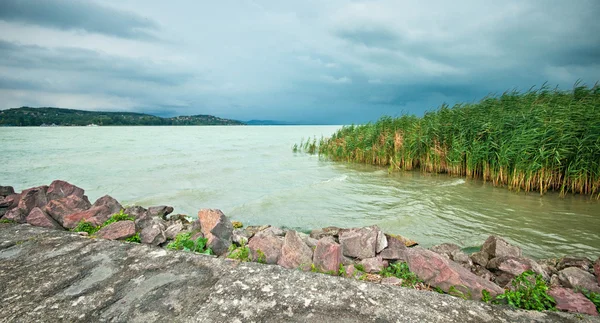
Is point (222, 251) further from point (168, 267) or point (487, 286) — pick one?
point (487, 286)

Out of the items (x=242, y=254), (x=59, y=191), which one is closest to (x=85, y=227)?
(x=59, y=191)

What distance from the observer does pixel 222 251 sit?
413cm

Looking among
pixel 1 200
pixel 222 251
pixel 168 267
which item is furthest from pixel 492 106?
pixel 1 200

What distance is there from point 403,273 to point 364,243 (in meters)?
0.78

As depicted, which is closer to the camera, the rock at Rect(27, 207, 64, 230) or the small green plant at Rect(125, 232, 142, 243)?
the small green plant at Rect(125, 232, 142, 243)

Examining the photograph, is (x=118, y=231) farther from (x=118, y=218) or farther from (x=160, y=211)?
(x=160, y=211)

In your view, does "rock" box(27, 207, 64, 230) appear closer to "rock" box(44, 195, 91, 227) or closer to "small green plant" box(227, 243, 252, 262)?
"rock" box(44, 195, 91, 227)

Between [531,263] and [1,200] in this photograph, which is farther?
[1,200]

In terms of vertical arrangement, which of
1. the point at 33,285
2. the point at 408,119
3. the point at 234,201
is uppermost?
the point at 408,119

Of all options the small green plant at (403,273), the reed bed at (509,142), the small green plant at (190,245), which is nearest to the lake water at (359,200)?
the reed bed at (509,142)

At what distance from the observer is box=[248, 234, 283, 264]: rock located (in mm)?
3631

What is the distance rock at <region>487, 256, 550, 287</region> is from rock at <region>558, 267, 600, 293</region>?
17cm

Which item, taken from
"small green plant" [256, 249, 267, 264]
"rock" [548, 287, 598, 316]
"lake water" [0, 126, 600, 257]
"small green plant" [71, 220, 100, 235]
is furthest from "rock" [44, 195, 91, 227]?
"rock" [548, 287, 598, 316]

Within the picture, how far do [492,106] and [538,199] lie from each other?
209 inches
